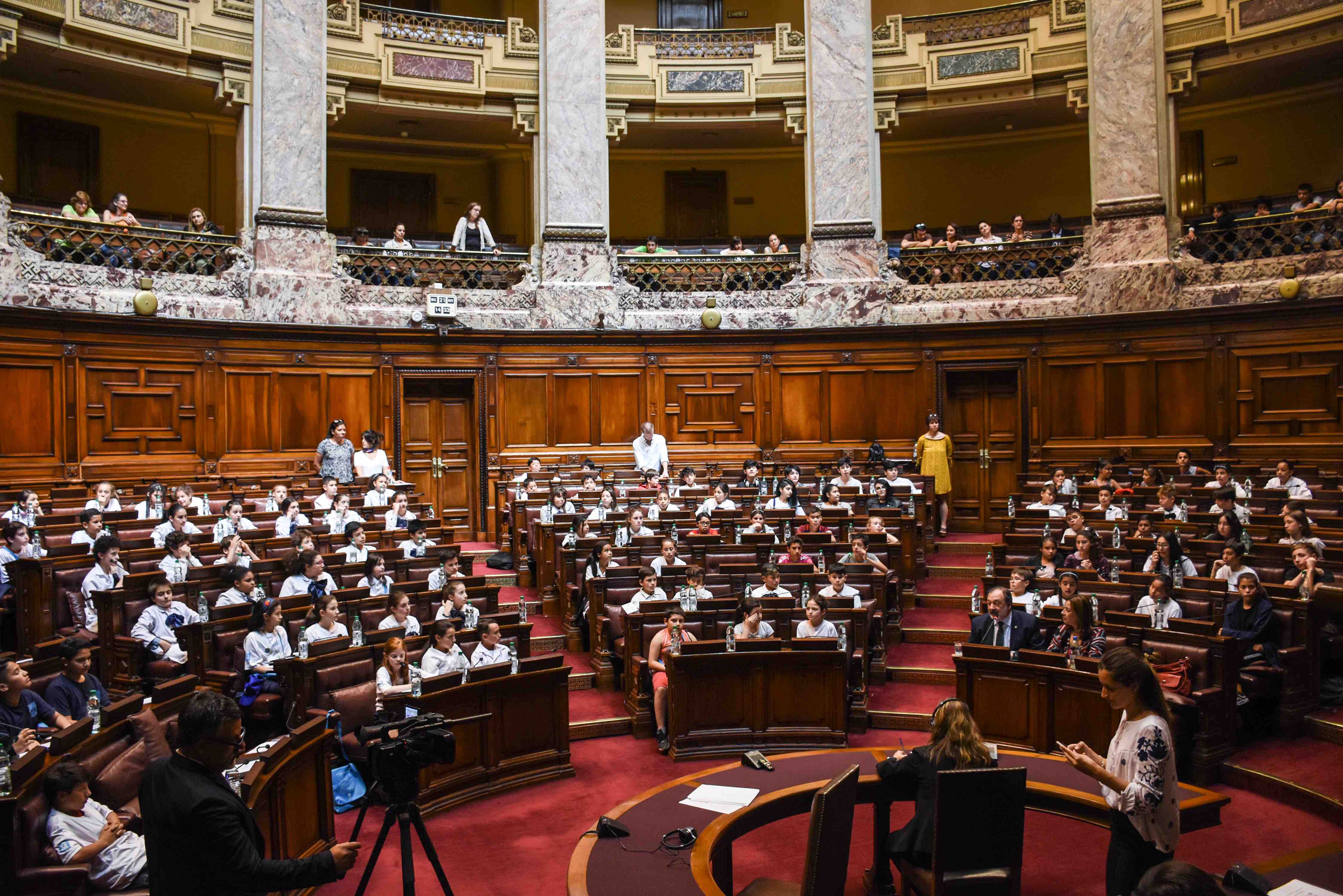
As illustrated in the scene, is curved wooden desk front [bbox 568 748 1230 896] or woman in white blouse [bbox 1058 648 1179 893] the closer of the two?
woman in white blouse [bbox 1058 648 1179 893]

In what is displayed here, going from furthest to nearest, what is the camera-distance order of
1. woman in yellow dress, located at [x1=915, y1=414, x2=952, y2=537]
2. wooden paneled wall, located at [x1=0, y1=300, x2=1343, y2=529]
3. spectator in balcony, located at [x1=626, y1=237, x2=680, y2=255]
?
spectator in balcony, located at [x1=626, y1=237, x2=680, y2=255], woman in yellow dress, located at [x1=915, y1=414, x2=952, y2=537], wooden paneled wall, located at [x1=0, y1=300, x2=1343, y2=529]

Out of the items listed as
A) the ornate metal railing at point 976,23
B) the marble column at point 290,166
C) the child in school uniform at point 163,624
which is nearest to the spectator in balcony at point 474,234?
the marble column at point 290,166

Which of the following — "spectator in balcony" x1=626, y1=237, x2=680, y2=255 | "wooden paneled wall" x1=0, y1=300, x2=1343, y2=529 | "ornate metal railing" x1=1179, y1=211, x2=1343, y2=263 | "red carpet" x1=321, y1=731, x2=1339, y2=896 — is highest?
"spectator in balcony" x1=626, y1=237, x2=680, y2=255

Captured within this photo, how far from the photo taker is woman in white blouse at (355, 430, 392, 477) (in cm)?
1211

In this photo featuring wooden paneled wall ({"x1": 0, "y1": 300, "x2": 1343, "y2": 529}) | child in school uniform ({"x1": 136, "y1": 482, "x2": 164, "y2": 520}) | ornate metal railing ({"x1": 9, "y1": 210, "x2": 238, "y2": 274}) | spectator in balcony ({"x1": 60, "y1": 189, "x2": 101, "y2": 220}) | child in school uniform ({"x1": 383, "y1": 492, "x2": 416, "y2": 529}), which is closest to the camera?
child in school uniform ({"x1": 136, "y1": 482, "x2": 164, "y2": 520})

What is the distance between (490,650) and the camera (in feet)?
22.6

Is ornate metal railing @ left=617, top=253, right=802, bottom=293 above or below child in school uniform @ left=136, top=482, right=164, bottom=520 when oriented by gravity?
above

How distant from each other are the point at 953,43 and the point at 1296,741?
11916 millimetres

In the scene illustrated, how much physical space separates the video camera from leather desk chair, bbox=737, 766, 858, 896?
1485mm

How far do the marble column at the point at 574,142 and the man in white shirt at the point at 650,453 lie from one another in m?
2.50

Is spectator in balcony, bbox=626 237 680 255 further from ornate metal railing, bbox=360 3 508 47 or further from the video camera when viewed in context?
the video camera

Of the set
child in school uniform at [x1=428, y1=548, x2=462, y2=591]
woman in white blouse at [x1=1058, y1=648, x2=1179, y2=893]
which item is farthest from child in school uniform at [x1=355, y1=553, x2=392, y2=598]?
woman in white blouse at [x1=1058, y1=648, x2=1179, y2=893]

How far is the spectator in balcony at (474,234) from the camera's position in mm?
14406

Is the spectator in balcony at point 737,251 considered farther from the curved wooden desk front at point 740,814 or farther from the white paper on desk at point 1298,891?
the white paper on desk at point 1298,891
